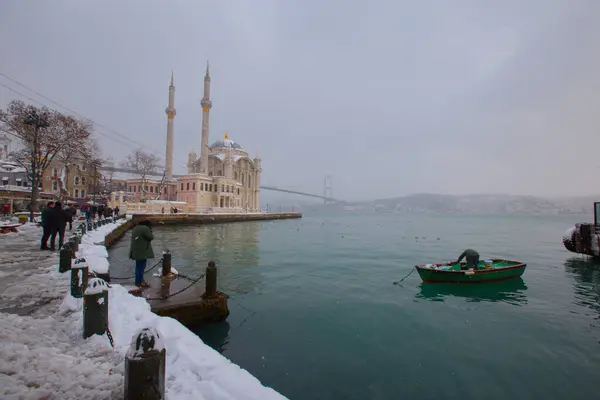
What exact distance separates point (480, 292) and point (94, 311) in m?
12.3

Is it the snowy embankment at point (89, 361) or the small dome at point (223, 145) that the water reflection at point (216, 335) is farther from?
the small dome at point (223, 145)

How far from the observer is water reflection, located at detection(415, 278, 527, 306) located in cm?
1061

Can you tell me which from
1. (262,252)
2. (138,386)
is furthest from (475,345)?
(262,252)

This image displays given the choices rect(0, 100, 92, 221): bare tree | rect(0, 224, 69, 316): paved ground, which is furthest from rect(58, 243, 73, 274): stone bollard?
rect(0, 100, 92, 221): bare tree

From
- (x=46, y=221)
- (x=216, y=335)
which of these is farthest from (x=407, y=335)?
(x=46, y=221)

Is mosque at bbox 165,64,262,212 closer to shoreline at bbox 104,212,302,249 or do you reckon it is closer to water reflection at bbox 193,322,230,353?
shoreline at bbox 104,212,302,249

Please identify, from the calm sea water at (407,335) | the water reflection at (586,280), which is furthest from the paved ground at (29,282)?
the water reflection at (586,280)

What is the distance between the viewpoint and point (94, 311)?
4000mm

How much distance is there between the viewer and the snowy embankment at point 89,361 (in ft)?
9.85

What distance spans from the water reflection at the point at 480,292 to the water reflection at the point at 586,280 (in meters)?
1.82

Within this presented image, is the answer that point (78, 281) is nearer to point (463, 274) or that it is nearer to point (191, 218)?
point (463, 274)

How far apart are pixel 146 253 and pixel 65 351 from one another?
12.6 feet

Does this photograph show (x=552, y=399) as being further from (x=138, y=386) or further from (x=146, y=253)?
(x=146, y=253)

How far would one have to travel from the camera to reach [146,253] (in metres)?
7.34
